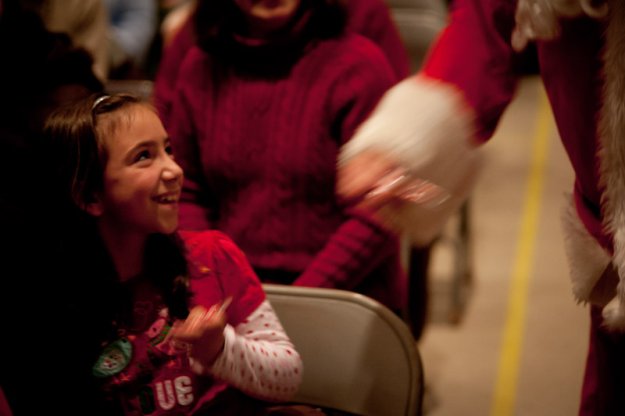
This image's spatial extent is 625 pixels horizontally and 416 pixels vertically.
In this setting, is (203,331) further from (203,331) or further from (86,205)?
(86,205)

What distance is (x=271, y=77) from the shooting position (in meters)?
1.63

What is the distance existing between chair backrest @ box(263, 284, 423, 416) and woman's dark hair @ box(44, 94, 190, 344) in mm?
215

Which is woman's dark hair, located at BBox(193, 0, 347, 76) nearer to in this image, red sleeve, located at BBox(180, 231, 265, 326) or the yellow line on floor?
red sleeve, located at BBox(180, 231, 265, 326)

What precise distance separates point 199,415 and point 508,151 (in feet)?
11.3

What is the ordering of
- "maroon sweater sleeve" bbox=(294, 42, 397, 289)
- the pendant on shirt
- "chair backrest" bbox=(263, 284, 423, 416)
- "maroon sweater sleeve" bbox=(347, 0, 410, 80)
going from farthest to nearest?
"maroon sweater sleeve" bbox=(347, 0, 410, 80) < "maroon sweater sleeve" bbox=(294, 42, 397, 289) < "chair backrest" bbox=(263, 284, 423, 416) < the pendant on shirt

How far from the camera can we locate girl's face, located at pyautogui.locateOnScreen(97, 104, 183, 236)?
3.90 ft

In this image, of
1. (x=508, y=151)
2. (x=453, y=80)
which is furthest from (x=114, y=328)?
(x=508, y=151)

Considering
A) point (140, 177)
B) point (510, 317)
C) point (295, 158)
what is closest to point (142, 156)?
point (140, 177)

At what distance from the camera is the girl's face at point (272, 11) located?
5.34 feet

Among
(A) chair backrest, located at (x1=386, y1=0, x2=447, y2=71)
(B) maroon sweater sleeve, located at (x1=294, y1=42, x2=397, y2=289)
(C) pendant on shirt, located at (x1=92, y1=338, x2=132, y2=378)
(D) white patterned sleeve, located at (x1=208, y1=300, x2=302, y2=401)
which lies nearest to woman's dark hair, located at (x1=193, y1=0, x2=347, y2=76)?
(B) maroon sweater sleeve, located at (x1=294, y1=42, x2=397, y2=289)

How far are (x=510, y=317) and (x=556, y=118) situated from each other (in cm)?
202

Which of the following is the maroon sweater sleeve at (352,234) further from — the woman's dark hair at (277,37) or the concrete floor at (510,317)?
the concrete floor at (510,317)

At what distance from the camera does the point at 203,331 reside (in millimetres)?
1020

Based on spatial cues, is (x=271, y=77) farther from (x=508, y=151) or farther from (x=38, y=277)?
(x=508, y=151)
